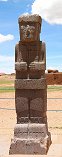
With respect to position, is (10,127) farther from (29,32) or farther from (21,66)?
(29,32)

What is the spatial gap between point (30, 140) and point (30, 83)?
4.27ft

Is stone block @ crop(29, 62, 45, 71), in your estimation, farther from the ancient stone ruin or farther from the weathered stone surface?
the weathered stone surface

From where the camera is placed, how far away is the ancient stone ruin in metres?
9.02

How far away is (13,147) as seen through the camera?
8.88 m

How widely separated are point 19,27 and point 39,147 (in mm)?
2768

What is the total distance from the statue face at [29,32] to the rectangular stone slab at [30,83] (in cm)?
96

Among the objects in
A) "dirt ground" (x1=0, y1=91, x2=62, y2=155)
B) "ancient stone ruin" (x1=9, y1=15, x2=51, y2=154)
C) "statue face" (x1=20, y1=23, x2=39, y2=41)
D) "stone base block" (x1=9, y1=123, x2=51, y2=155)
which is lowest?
"dirt ground" (x1=0, y1=91, x2=62, y2=155)

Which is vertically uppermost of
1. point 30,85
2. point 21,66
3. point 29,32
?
point 29,32

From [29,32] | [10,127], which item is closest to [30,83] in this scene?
[29,32]

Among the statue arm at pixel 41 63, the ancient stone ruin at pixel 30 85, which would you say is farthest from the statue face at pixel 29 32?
the statue arm at pixel 41 63

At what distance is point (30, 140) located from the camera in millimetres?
8969

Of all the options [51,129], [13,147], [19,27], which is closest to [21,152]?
[13,147]

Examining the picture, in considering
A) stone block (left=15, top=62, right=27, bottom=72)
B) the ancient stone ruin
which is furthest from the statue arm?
stone block (left=15, top=62, right=27, bottom=72)

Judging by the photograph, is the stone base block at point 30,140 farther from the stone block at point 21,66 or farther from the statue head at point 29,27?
the statue head at point 29,27
